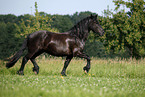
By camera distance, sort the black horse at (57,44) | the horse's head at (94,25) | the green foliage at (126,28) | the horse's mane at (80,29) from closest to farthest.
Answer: the black horse at (57,44), the horse's mane at (80,29), the horse's head at (94,25), the green foliage at (126,28)

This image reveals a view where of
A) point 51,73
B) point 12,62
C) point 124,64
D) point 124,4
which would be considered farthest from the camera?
point 124,4

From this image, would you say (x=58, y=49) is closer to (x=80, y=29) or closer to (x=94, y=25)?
(x=80, y=29)

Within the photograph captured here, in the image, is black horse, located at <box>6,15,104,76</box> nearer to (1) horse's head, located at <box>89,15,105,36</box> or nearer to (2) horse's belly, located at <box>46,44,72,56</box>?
(2) horse's belly, located at <box>46,44,72,56</box>

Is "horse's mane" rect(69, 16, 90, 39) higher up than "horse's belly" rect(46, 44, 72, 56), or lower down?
higher up

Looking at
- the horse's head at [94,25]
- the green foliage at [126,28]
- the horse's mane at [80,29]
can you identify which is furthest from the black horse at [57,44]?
the green foliage at [126,28]

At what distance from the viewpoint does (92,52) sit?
60.4 m

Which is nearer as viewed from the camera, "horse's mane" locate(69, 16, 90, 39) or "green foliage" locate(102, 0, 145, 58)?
"horse's mane" locate(69, 16, 90, 39)

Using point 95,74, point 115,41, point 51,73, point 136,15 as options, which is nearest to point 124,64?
point 95,74

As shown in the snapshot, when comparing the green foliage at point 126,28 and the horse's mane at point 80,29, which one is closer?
the horse's mane at point 80,29

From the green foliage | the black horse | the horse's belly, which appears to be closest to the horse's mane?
the black horse

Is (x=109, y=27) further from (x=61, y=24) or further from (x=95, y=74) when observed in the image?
(x=61, y=24)

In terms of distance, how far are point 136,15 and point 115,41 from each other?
542 centimetres

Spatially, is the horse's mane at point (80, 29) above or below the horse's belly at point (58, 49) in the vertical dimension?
above

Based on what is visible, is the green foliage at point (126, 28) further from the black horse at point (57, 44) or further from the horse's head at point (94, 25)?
the black horse at point (57, 44)
